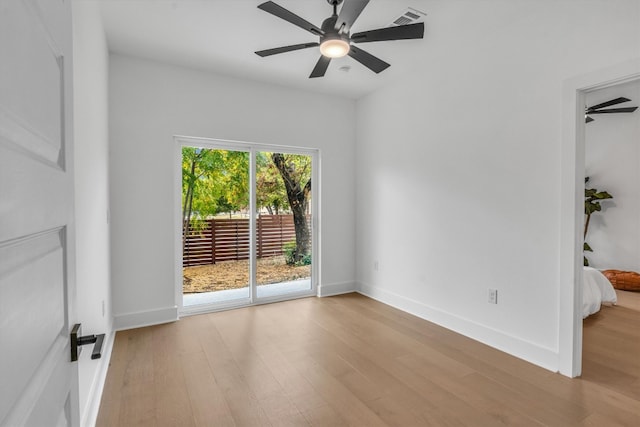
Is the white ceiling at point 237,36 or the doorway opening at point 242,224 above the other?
the white ceiling at point 237,36

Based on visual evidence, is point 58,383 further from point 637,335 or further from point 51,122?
point 637,335

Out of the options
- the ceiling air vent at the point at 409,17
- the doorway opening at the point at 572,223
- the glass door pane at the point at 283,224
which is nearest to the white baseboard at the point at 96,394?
the glass door pane at the point at 283,224

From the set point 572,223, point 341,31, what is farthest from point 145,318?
point 572,223

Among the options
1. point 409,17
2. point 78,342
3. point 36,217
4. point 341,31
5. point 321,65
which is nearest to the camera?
point 36,217

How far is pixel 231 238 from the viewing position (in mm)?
3955

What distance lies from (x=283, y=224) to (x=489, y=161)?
2545mm

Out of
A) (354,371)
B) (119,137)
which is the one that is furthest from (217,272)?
(354,371)

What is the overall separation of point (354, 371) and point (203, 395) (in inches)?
42.8

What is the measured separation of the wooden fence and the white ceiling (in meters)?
1.77

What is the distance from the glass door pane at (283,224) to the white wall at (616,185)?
14.8 feet

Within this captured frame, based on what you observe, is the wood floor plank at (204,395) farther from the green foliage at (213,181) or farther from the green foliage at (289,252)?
the green foliage at (289,252)

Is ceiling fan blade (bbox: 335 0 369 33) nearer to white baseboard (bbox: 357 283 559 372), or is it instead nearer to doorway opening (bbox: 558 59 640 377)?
doorway opening (bbox: 558 59 640 377)

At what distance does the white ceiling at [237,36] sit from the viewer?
2490 millimetres

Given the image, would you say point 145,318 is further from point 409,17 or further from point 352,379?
point 409,17
